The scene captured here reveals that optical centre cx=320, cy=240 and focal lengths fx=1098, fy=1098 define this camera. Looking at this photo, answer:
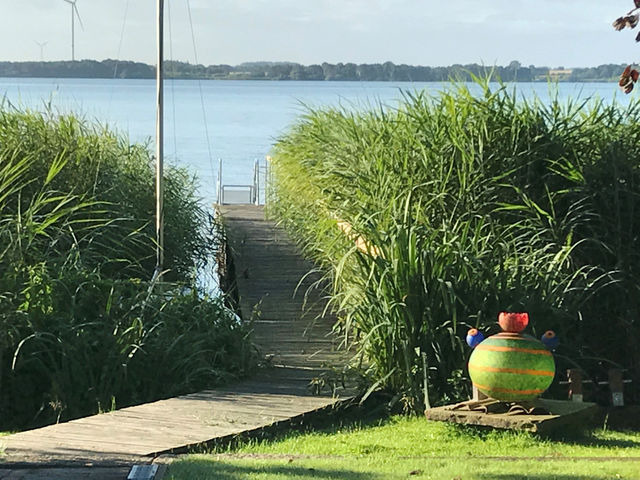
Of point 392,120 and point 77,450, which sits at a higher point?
point 392,120

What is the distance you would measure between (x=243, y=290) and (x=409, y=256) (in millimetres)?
3673

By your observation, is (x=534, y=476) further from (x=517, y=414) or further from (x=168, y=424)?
(x=168, y=424)

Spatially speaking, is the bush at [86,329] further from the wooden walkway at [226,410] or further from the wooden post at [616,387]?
the wooden post at [616,387]

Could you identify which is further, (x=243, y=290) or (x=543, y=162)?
(x=243, y=290)

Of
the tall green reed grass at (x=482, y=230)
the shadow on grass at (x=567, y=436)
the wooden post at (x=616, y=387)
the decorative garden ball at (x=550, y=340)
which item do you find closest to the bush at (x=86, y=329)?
the tall green reed grass at (x=482, y=230)

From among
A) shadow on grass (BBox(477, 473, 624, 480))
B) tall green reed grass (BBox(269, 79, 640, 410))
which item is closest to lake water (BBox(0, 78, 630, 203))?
tall green reed grass (BBox(269, 79, 640, 410))

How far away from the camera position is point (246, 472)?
4.99m

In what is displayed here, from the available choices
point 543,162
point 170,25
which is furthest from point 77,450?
point 170,25

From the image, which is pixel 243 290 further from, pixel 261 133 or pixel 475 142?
pixel 261 133

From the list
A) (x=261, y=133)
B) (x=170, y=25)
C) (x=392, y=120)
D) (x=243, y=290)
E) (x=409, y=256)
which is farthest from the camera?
(x=261, y=133)

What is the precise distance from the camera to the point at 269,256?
39.3ft

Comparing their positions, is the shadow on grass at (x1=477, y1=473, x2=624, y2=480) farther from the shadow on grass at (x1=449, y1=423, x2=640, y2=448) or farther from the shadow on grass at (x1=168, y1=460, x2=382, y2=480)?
the shadow on grass at (x1=449, y1=423, x2=640, y2=448)

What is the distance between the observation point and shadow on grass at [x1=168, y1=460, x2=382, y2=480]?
4895 mm

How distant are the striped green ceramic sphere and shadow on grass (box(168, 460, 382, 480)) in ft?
4.10
